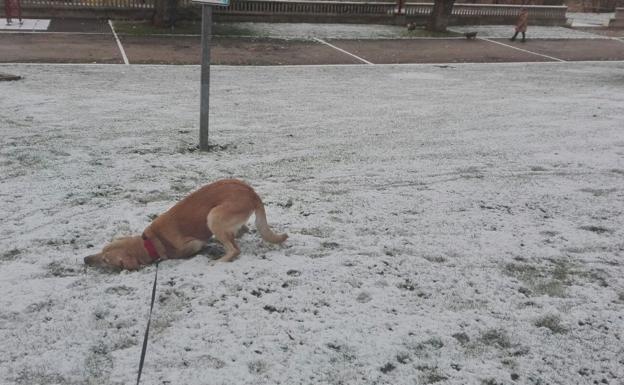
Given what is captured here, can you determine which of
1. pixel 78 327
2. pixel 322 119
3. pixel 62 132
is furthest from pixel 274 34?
pixel 78 327

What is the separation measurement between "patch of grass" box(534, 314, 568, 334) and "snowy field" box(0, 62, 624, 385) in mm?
A: 14

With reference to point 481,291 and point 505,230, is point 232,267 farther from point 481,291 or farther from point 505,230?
point 505,230

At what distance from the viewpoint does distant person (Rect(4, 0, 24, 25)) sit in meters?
17.1

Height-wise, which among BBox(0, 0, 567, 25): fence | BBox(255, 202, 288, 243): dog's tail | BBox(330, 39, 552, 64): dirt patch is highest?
BBox(0, 0, 567, 25): fence

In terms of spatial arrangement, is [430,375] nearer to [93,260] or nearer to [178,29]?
[93,260]

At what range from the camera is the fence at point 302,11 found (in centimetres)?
1966

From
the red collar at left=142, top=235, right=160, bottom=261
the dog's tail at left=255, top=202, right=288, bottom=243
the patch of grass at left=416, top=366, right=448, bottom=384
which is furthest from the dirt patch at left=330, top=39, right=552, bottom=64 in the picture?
the patch of grass at left=416, top=366, right=448, bottom=384

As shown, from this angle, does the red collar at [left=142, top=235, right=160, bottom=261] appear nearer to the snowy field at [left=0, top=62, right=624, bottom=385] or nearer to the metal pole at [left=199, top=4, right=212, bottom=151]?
the snowy field at [left=0, top=62, right=624, bottom=385]

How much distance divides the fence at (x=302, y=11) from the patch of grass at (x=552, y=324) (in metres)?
19.3

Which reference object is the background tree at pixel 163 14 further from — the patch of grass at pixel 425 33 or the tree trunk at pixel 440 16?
the tree trunk at pixel 440 16

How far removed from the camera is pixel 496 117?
9.38 metres

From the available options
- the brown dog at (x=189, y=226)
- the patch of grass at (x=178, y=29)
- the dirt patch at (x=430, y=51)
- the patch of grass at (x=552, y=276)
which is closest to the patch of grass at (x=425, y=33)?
the dirt patch at (x=430, y=51)

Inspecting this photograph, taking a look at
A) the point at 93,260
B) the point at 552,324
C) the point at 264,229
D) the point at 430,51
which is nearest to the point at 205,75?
the point at 264,229

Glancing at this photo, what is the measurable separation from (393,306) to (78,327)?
2.09 m
